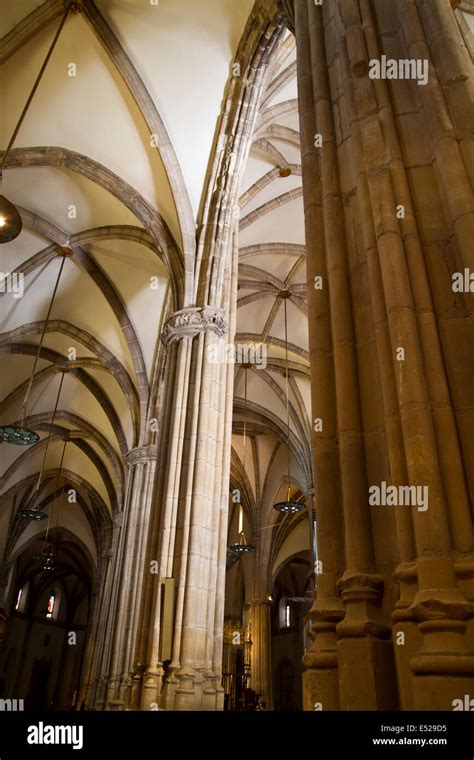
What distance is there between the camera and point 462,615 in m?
2.24

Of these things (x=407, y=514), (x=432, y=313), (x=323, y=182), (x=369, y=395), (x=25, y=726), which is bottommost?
(x=25, y=726)

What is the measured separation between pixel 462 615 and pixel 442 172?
2290mm

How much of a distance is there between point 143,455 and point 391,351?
11575mm

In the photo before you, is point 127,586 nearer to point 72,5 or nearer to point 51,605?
point 72,5

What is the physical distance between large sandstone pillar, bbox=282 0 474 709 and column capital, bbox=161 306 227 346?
509 cm

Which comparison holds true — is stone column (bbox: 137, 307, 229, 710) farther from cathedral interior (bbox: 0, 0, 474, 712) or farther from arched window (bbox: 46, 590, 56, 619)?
arched window (bbox: 46, 590, 56, 619)

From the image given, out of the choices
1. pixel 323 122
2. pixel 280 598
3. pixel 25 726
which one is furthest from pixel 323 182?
pixel 280 598

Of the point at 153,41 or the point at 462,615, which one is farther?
the point at 153,41

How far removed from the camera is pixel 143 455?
13.9 metres

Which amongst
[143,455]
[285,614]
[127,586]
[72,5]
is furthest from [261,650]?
[72,5]

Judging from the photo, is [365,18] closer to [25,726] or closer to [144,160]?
[25,726]

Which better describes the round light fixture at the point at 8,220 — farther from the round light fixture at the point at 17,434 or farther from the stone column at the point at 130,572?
the stone column at the point at 130,572

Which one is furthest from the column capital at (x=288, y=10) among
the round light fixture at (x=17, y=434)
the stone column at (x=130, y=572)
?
the round light fixture at (x=17, y=434)

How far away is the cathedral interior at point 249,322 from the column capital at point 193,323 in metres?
0.05
